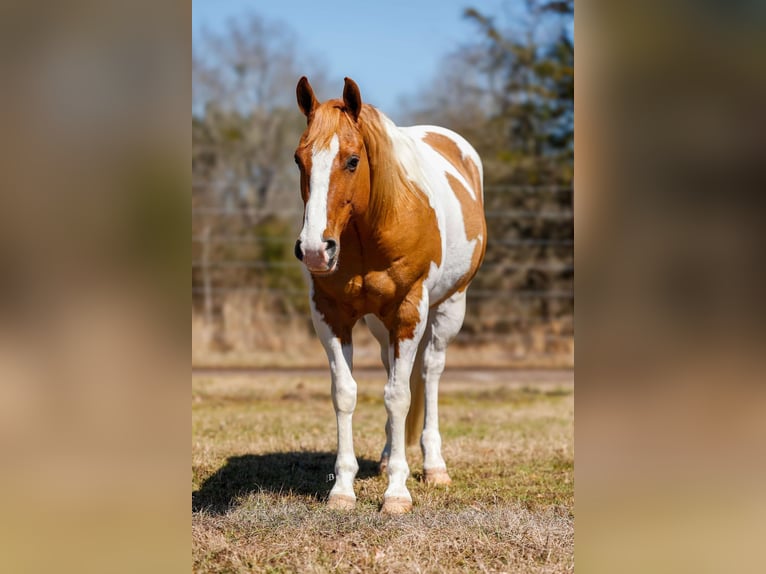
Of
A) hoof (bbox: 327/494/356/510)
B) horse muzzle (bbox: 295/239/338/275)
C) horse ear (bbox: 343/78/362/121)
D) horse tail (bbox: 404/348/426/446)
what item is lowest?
hoof (bbox: 327/494/356/510)

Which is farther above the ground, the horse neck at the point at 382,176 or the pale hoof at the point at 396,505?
the horse neck at the point at 382,176

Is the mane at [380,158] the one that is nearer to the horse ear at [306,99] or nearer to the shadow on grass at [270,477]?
the horse ear at [306,99]

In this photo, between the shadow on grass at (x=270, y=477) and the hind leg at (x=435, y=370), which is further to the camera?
the hind leg at (x=435, y=370)

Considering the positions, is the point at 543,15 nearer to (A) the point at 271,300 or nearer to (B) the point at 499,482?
(A) the point at 271,300

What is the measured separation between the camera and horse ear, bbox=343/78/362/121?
384 cm

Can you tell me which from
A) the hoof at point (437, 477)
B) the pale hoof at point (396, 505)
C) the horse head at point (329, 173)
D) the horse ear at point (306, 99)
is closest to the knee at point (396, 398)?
the pale hoof at point (396, 505)

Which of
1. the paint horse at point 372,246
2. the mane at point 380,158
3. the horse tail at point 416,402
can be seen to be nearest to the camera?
the paint horse at point 372,246

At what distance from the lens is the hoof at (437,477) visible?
491cm

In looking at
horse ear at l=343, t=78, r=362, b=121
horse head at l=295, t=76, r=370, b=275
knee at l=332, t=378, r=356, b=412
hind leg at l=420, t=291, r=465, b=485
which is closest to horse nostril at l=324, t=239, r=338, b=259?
horse head at l=295, t=76, r=370, b=275

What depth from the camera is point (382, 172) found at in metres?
4.12

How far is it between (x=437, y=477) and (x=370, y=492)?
0.49 metres

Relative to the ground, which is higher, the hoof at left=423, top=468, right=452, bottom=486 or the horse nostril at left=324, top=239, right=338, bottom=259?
the horse nostril at left=324, top=239, right=338, bottom=259

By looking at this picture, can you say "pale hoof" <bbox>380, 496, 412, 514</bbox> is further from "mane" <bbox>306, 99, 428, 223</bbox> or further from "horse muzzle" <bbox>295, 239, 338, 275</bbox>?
"mane" <bbox>306, 99, 428, 223</bbox>

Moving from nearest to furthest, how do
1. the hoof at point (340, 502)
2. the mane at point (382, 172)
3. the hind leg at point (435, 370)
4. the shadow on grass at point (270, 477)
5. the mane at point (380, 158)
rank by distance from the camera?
the mane at point (380, 158) → the mane at point (382, 172) → the hoof at point (340, 502) → the shadow on grass at point (270, 477) → the hind leg at point (435, 370)
